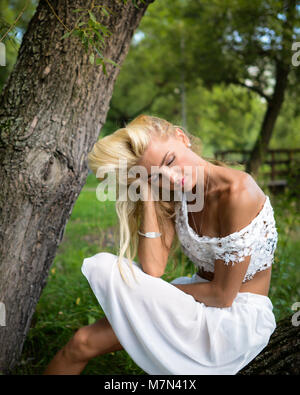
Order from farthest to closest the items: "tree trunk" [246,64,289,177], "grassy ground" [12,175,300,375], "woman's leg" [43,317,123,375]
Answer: "tree trunk" [246,64,289,177], "grassy ground" [12,175,300,375], "woman's leg" [43,317,123,375]

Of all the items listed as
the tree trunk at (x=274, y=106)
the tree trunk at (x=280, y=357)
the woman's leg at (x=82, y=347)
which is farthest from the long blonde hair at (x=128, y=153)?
the tree trunk at (x=274, y=106)

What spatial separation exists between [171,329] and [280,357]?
571 mm

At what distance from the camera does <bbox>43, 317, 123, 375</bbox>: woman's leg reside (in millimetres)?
2008

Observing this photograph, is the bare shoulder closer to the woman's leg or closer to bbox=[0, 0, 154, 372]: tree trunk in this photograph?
the woman's leg

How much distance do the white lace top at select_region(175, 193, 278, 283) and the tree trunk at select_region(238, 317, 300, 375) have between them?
356 mm

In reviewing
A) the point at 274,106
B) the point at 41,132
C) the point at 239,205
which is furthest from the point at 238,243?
the point at 274,106

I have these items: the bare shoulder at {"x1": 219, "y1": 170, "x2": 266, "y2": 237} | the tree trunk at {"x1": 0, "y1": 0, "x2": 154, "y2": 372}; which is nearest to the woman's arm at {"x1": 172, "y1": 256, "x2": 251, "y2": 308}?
the bare shoulder at {"x1": 219, "y1": 170, "x2": 266, "y2": 237}

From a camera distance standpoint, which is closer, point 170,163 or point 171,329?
point 171,329

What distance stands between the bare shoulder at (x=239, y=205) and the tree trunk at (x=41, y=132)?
3.18 ft

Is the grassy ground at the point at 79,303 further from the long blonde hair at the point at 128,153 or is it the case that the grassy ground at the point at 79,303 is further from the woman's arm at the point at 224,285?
the woman's arm at the point at 224,285

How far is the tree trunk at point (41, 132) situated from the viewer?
2254mm

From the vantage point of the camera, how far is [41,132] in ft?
7.45

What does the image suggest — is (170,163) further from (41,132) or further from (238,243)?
Result: (41,132)
